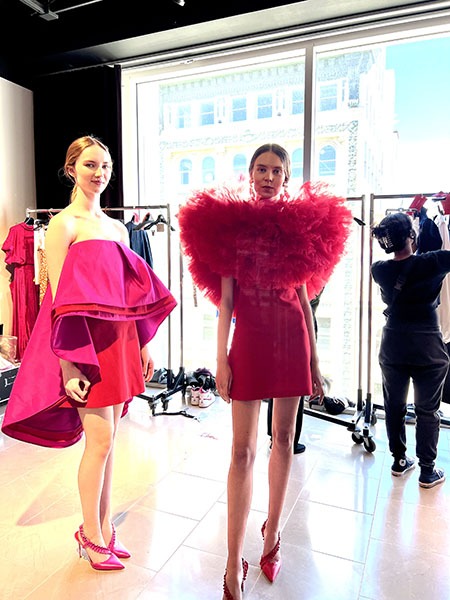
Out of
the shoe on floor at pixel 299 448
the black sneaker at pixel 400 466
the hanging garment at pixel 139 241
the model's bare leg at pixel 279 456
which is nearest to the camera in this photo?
the model's bare leg at pixel 279 456

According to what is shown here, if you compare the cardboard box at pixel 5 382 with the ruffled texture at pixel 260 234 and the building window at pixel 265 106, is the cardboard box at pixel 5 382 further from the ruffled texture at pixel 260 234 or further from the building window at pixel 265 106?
the building window at pixel 265 106

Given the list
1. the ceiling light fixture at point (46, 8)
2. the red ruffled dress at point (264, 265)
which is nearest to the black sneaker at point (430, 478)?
the red ruffled dress at point (264, 265)

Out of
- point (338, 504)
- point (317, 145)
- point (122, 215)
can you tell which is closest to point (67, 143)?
point (122, 215)

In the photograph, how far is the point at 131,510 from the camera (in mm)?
2219

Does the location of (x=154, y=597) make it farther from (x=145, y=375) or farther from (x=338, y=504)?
(x=338, y=504)

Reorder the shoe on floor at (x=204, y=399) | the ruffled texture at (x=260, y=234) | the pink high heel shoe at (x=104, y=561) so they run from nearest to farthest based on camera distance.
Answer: the ruffled texture at (x=260, y=234)
the pink high heel shoe at (x=104, y=561)
the shoe on floor at (x=204, y=399)

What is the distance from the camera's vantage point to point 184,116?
4.25 meters

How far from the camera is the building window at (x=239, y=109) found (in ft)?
13.1

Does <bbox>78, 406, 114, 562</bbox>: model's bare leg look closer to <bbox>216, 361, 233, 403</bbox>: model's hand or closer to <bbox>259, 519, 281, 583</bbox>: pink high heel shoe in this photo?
<bbox>216, 361, 233, 403</bbox>: model's hand

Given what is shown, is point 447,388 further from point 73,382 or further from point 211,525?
point 73,382

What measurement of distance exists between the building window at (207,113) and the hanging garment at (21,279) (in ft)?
5.75

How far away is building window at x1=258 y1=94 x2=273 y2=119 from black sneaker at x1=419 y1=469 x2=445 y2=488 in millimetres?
2933

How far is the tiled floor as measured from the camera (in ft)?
5.61

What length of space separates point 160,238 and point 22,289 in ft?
4.15
